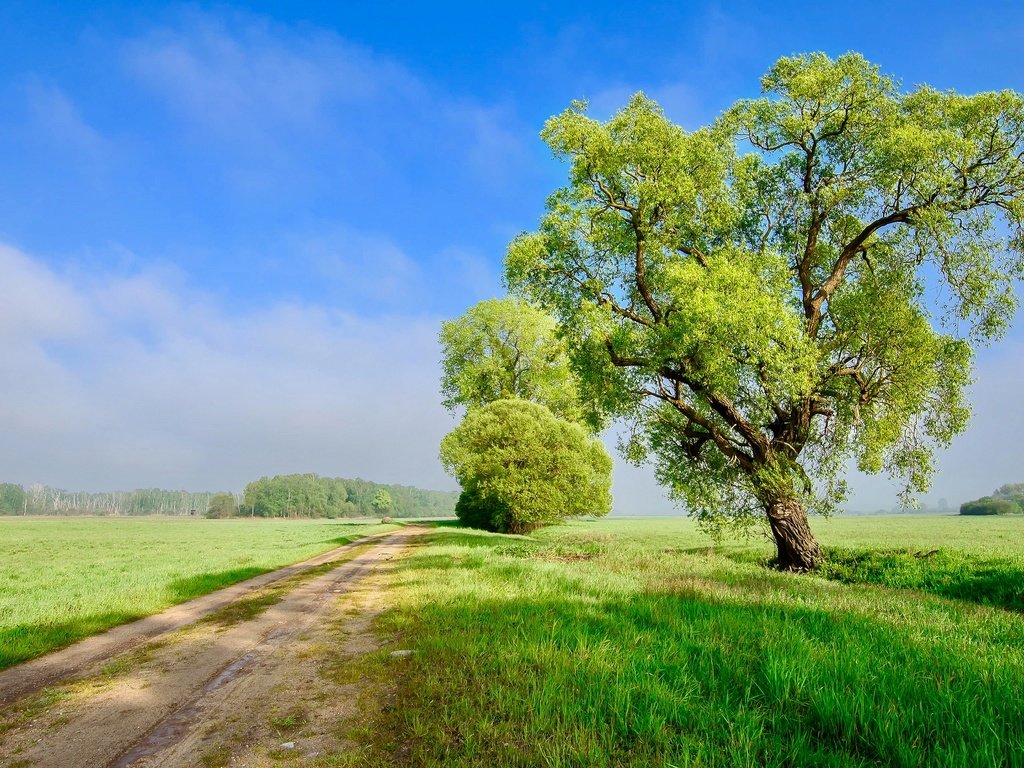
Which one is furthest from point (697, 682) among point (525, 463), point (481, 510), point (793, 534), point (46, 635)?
point (481, 510)

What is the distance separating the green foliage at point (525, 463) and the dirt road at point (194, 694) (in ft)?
98.9

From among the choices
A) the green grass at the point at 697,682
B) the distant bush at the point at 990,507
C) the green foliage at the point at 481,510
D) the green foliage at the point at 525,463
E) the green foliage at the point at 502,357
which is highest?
the green foliage at the point at 502,357

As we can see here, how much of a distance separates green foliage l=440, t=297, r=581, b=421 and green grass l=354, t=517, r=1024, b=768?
4070 centimetres

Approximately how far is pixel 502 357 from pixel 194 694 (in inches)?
1831

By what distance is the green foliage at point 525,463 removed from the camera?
39544 millimetres

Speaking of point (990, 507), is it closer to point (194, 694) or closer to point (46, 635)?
point (194, 694)

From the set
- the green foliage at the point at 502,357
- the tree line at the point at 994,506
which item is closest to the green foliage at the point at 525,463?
the green foliage at the point at 502,357

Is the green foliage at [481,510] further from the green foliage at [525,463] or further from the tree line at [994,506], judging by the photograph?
the tree line at [994,506]

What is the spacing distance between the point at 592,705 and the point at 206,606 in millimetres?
9761

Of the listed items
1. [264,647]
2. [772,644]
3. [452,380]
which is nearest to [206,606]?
[264,647]

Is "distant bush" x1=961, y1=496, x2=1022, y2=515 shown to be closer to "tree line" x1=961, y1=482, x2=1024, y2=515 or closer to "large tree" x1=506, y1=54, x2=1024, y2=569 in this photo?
"tree line" x1=961, y1=482, x2=1024, y2=515

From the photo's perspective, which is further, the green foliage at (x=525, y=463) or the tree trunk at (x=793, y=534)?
the green foliage at (x=525, y=463)

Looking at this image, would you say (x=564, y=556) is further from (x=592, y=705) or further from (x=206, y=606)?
(x=592, y=705)

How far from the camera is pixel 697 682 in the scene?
195 inches
